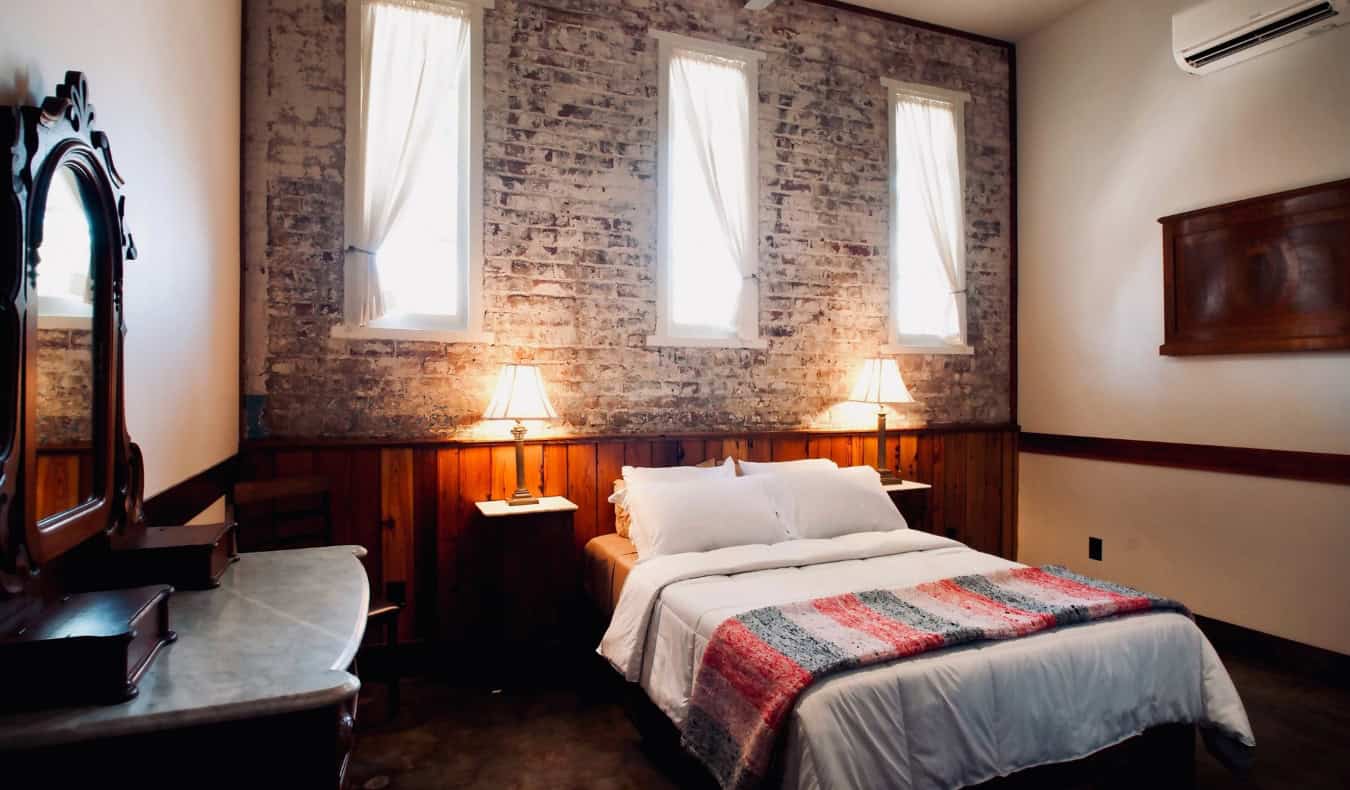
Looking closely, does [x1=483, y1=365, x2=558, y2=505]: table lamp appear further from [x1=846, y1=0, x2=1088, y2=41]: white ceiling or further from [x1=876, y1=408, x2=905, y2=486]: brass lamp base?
[x1=846, y1=0, x2=1088, y2=41]: white ceiling

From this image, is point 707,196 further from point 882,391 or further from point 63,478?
point 63,478

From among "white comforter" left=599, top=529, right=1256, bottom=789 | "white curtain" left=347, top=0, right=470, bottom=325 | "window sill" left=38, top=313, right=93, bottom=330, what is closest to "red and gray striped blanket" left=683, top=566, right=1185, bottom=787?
"white comforter" left=599, top=529, right=1256, bottom=789

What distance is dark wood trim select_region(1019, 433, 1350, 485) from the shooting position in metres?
3.43

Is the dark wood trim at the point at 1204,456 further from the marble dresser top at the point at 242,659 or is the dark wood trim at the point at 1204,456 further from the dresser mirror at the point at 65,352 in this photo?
the dresser mirror at the point at 65,352

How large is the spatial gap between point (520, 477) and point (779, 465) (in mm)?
1407

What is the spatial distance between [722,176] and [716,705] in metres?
3.02

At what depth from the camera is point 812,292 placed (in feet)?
14.6

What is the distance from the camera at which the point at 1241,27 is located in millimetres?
3426

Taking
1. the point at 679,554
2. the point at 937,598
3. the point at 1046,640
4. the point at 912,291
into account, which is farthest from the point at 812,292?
the point at 1046,640

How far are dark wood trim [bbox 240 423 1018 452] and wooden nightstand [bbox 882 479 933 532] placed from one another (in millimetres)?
463

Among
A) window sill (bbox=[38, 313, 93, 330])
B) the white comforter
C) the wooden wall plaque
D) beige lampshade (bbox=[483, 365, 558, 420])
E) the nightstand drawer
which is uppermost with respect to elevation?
the wooden wall plaque

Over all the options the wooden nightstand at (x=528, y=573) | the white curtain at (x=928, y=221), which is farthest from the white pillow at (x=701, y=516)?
the white curtain at (x=928, y=221)

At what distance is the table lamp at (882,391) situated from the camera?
431 cm

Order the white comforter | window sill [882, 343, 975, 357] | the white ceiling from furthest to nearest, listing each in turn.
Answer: window sill [882, 343, 975, 357] < the white ceiling < the white comforter
